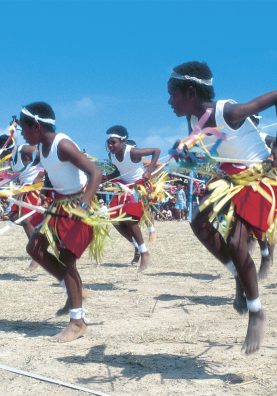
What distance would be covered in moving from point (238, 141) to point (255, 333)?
4.01ft

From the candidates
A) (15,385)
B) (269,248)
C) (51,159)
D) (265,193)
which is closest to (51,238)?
(51,159)

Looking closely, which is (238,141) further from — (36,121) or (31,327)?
(31,327)

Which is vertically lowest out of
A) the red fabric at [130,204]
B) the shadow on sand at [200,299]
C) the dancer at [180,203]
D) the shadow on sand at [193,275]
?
the dancer at [180,203]

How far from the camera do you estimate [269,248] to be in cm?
720

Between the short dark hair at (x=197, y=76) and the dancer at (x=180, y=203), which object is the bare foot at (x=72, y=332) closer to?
the short dark hair at (x=197, y=76)

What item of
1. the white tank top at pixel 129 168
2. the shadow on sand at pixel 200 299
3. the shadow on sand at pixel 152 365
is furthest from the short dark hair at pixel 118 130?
the shadow on sand at pixel 152 365

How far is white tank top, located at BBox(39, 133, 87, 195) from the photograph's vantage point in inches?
183

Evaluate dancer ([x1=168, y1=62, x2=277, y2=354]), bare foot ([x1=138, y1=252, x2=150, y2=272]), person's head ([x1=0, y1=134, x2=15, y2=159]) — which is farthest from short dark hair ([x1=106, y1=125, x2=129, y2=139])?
dancer ([x1=168, y1=62, x2=277, y2=354])

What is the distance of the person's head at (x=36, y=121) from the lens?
4.73m

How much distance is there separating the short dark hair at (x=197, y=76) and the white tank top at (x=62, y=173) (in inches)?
42.8

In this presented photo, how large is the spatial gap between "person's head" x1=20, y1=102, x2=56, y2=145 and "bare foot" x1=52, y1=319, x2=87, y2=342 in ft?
4.77

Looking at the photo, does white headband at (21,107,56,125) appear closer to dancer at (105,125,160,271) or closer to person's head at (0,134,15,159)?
person's head at (0,134,15,159)

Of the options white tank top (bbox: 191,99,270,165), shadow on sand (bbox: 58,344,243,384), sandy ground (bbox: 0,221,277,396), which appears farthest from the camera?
white tank top (bbox: 191,99,270,165)

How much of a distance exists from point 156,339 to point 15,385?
1344 millimetres
